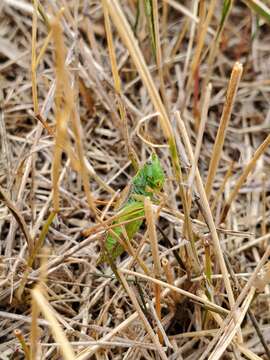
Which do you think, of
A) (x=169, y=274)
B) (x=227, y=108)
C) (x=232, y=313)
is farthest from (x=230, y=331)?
(x=227, y=108)

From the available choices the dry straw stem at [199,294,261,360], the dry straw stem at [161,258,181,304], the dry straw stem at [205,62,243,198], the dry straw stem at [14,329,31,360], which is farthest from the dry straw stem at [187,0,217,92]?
the dry straw stem at [14,329,31,360]

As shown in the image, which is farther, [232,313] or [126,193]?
[126,193]

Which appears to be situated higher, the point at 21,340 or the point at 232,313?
the point at 21,340

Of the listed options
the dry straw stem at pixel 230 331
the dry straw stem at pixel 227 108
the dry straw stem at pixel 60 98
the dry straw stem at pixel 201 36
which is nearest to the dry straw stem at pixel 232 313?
the dry straw stem at pixel 230 331

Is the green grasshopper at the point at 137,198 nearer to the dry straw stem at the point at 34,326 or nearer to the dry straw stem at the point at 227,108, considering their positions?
the dry straw stem at the point at 227,108

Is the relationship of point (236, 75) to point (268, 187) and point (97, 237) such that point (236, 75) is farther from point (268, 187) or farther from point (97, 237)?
point (268, 187)

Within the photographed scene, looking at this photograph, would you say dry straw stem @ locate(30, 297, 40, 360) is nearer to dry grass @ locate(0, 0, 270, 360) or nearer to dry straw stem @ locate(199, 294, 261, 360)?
dry grass @ locate(0, 0, 270, 360)

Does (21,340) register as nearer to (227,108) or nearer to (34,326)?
(34,326)
